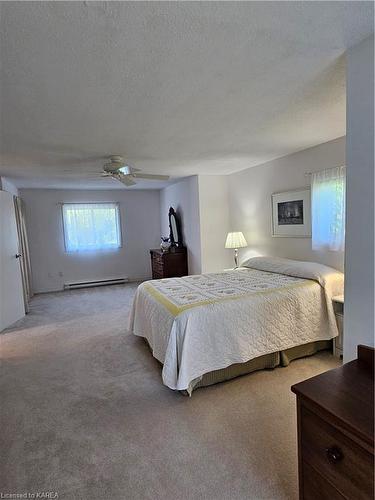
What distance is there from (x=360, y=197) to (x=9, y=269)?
4.39m

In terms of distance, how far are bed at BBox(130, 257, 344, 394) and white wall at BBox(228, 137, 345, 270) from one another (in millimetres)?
583

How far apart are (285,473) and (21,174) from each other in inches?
183

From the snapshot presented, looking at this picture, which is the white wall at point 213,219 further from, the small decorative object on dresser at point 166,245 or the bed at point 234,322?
the bed at point 234,322

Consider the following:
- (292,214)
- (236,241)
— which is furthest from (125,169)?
(292,214)

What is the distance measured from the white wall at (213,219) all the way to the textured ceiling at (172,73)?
193cm

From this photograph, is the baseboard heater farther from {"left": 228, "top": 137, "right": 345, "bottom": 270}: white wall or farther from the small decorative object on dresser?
{"left": 228, "top": 137, "right": 345, "bottom": 270}: white wall

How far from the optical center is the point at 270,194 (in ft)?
13.3

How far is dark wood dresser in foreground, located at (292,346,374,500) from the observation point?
93 cm

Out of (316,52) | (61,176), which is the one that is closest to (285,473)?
(316,52)

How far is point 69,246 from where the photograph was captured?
20.0ft

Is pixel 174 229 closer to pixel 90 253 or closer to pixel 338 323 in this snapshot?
pixel 90 253

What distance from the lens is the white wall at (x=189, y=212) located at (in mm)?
5035

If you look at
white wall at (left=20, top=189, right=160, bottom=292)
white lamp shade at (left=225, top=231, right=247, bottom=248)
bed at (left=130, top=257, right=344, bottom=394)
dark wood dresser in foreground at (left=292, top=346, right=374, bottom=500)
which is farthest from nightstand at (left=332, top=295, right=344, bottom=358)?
white wall at (left=20, top=189, right=160, bottom=292)

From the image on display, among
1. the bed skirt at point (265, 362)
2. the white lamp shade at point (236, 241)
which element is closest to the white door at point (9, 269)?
the bed skirt at point (265, 362)
